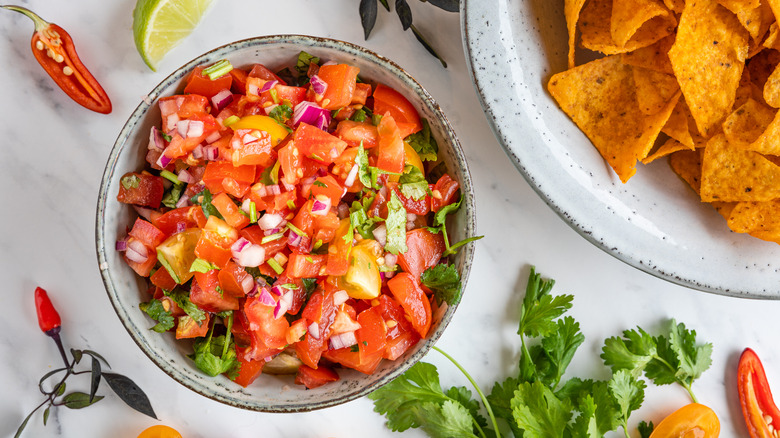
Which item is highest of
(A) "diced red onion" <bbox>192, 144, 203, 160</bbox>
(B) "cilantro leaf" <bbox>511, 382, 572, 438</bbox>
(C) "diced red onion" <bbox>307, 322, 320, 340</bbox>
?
(A) "diced red onion" <bbox>192, 144, 203, 160</bbox>

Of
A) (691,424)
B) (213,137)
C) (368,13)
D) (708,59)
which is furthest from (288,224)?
(691,424)

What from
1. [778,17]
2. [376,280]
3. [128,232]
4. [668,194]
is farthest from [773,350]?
[128,232]

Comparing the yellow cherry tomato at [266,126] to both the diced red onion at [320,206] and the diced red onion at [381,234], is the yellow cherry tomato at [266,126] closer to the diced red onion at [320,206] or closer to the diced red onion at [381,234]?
the diced red onion at [320,206]

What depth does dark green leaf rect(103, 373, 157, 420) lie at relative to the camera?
177 cm

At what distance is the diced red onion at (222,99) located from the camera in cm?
149

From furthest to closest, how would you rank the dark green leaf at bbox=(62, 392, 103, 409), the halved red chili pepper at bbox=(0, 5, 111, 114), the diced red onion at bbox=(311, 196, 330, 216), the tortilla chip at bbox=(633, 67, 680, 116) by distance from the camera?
the dark green leaf at bbox=(62, 392, 103, 409) → the halved red chili pepper at bbox=(0, 5, 111, 114) → the tortilla chip at bbox=(633, 67, 680, 116) → the diced red onion at bbox=(311, 196, 330, 216)

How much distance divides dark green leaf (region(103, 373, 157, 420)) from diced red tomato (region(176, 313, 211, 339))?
46cm

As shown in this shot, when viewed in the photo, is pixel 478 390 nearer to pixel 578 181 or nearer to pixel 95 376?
pixel 578 181

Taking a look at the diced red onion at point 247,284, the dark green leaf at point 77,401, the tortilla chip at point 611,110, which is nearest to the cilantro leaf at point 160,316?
the diced red onion at point 247,284

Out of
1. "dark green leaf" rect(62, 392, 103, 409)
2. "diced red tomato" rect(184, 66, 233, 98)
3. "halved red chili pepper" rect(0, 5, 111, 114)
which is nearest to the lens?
"diced red tomato" rect(184, 66, 233, 98)

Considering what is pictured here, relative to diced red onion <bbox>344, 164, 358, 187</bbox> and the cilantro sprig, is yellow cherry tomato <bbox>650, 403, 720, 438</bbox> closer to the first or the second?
the cilantro sprig

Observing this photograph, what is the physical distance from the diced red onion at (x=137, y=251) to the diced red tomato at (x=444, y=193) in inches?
28.3

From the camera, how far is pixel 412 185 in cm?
146

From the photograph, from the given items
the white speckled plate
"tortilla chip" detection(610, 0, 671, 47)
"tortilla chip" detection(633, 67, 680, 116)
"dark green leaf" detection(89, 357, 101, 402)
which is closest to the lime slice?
the white speckled plate
